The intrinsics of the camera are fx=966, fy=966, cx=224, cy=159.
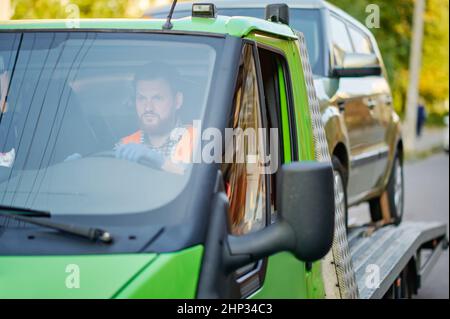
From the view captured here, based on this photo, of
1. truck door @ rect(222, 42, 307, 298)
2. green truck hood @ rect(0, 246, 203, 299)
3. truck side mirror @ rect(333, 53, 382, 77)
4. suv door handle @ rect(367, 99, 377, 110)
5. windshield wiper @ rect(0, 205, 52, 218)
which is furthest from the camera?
suv door handle @ rect(367, 99, 377, 110)

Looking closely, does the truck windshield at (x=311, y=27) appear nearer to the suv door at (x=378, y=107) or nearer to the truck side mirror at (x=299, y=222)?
the suv door at (x=378, y=107)

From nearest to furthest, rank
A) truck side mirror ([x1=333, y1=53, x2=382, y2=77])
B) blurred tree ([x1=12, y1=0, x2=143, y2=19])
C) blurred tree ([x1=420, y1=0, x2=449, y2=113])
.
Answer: truck side mirror ([x1=333, y1=53, x2=382, y2=77]) → blurred tree ([x1=12, y1=0, x2=143, y2=19]) → blurred tree ([x1=420, y1=0, x2=449, y2=113])

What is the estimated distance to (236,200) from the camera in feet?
11.1

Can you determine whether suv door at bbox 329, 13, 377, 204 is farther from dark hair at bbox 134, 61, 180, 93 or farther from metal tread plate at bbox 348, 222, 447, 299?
dark hair at bbox 134, 61, 180, 93

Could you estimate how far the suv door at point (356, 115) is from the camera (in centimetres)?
775

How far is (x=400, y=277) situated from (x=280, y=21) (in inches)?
117

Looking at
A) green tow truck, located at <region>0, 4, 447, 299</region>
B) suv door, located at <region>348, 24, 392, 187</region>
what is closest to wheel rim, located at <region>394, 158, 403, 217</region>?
suv door, located at <region>348, 24, 392, 187</region>

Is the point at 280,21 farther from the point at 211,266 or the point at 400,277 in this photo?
the point at 400,277

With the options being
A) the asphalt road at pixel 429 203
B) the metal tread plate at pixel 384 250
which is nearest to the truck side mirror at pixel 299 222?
the metal tread plate at pixel 384 250

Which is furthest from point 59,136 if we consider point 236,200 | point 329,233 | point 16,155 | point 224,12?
point 224,12

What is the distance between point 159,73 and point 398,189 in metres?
6.33

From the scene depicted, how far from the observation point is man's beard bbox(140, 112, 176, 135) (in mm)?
3320

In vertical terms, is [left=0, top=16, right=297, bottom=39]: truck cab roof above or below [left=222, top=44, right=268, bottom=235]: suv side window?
above

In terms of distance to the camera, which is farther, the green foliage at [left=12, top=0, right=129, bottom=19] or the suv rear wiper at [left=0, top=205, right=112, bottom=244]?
the green foliage at [left=12, top=0, right=129, bottom=19]
